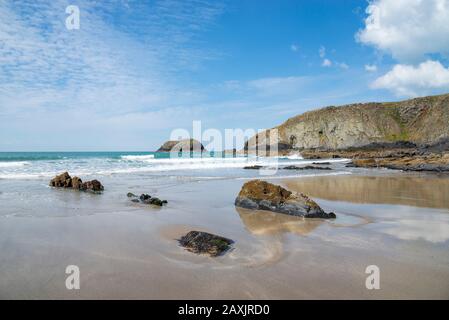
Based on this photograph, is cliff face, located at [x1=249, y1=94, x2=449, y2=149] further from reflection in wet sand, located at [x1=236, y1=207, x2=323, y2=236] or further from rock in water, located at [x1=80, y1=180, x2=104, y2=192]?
reflection in wet sand, located at [x1=236, y1=207, x2=323, y2=236]

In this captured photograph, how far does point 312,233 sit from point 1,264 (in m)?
6.43

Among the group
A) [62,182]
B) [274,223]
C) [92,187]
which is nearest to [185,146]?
[62,182]

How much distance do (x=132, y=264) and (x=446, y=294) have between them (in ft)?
15.8

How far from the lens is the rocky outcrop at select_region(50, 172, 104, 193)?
15.5 meters

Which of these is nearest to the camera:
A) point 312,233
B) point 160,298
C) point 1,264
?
point 160,298

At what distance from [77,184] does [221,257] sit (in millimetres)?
12341

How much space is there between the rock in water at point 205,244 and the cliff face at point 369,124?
101 metres

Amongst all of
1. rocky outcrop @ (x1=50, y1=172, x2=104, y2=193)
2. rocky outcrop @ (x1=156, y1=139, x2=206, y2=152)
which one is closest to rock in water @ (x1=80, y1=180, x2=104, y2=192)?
rocky outcrop @ (x1=50, y1=172, x2=104, y2=193)

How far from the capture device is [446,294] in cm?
461

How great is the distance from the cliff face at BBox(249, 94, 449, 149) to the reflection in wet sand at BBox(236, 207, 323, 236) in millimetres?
97410

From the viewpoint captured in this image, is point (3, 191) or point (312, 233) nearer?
point (312, 233)
